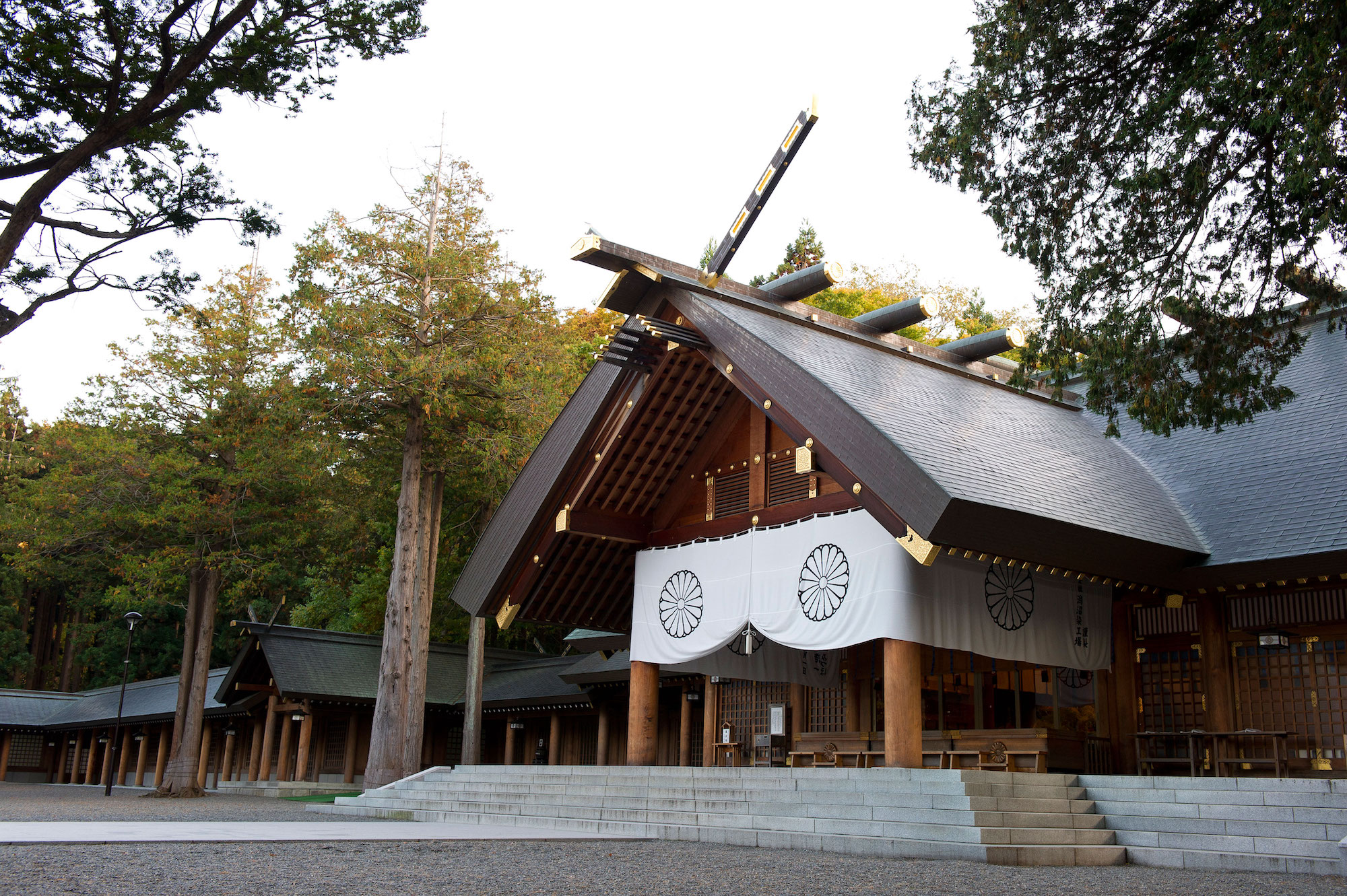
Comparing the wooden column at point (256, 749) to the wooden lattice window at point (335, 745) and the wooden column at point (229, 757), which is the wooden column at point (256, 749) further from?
the wooden lattice window at point (335, 745)

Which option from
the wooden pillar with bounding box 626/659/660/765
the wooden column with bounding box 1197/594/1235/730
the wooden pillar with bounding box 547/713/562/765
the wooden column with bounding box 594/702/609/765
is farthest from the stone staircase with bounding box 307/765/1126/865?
the wooden pillar with bounding box 547/713/562/765

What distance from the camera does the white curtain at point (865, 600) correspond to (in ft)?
32.5

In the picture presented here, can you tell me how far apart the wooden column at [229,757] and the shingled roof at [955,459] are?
14790 millimetres

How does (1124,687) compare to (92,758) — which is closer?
(1124,687)

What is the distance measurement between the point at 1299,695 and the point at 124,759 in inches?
1144

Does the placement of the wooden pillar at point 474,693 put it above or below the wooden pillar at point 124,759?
above

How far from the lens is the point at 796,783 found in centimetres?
930

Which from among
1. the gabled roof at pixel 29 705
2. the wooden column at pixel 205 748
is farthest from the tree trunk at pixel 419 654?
the gabled roof at pixel 29 705

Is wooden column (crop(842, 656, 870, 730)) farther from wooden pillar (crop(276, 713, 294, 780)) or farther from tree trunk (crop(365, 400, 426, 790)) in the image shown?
wooden pillar (crop(276, 713, 294, 780))

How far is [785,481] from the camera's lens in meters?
12.0

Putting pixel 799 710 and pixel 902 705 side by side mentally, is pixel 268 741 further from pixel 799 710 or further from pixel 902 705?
pixel 902 705

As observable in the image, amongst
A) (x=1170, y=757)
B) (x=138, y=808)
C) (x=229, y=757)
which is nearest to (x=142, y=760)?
(x=229, y=757)

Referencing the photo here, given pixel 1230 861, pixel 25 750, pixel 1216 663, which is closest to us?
pixel 1230 861

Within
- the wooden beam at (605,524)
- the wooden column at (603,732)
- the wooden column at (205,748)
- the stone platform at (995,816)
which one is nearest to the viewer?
the stone platform at (995,816)
